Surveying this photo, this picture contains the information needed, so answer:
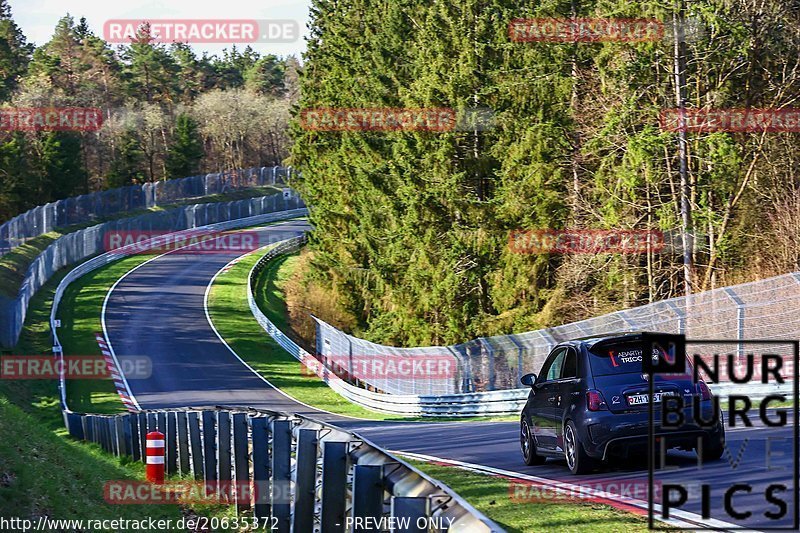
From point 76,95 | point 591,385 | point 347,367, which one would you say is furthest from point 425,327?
point 76,95

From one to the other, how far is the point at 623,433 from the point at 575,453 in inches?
31.7

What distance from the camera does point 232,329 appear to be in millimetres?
59188

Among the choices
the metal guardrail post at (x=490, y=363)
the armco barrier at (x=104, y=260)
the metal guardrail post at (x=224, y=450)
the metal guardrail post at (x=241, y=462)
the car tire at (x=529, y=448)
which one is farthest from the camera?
the armco barrier at (x=104, y=260)

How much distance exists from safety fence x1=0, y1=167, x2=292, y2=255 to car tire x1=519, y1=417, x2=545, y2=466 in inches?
1572

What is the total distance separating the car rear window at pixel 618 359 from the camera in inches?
518

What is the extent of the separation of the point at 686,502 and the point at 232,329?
164ft

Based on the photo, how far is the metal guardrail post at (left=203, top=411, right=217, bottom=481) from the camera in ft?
48.3

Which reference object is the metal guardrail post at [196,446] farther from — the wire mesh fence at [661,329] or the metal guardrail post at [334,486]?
the metal guardrail post at [334,486]

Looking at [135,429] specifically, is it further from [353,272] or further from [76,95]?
[76,95]

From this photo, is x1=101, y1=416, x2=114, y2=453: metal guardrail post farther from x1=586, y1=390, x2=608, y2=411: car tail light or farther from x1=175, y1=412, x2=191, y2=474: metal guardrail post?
x1=586, y1=390, x2=608, y2=411: car tail light

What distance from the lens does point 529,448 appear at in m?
15.2

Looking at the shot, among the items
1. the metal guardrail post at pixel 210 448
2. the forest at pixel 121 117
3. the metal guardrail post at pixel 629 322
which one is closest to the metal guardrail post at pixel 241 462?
the metal guardrail post at pixel 210 448

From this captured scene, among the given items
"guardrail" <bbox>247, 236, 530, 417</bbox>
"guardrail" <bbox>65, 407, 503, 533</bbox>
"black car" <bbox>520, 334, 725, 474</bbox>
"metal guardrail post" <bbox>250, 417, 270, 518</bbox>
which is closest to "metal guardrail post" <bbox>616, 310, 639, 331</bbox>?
"guardrail" <bbox>247, 236, 530, 417</bbox>

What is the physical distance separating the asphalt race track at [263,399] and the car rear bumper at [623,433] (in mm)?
328
